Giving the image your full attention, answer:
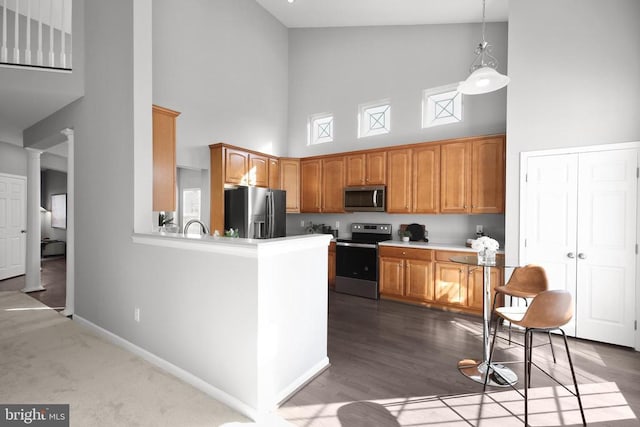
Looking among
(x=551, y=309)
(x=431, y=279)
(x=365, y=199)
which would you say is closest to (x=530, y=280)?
(x=551, y=309)

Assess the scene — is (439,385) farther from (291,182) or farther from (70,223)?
(70,223)

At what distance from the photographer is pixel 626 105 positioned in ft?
9.95

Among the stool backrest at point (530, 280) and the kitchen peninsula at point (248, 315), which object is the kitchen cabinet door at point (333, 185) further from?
the stool backrest at point (530, 280)

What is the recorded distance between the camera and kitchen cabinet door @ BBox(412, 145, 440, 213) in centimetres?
452

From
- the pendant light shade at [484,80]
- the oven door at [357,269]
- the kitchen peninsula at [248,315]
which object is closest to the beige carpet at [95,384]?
the kitchen peninsula at [248,315]

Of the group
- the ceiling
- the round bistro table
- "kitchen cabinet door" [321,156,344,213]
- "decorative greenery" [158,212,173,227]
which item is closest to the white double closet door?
the round bistro table

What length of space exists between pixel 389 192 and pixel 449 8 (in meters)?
2.73

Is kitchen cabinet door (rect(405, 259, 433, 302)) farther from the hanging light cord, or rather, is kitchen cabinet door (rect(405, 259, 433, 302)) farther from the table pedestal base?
the hanging light cord

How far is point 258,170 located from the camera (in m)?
5.34

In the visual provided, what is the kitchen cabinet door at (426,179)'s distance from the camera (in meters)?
4.52

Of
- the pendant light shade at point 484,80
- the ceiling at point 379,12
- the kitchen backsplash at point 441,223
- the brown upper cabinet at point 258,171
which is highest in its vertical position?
the ceiling at point 379,12

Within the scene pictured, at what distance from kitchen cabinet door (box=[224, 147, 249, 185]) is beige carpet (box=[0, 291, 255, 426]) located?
2.65 metres

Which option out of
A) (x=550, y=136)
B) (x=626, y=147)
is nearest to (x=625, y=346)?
(x=626, y=147)

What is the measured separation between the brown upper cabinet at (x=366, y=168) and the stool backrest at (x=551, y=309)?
10.7ft
